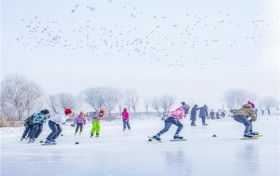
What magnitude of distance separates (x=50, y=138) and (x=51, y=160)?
4592mm

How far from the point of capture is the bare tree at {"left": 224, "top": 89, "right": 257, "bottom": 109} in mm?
126625

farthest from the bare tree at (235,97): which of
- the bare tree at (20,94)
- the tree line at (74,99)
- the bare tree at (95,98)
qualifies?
the bare tree at (20,94)

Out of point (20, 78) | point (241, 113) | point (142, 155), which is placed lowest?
point (142, 155)

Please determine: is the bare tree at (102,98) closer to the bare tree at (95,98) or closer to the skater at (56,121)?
the bare tree at (95,98)

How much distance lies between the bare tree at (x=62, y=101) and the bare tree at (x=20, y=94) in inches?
1489

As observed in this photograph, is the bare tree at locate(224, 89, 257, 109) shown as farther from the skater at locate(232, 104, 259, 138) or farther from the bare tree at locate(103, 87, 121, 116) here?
the skater at locate(232, 104, 259, 138)

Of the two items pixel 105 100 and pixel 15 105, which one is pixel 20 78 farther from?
pixel 105 100

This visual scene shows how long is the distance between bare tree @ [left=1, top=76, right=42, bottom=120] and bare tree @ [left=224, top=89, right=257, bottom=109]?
76051mm

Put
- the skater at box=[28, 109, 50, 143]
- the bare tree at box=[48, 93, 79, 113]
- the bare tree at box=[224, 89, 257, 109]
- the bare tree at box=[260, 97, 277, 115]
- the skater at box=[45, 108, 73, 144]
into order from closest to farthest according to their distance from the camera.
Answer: the skater at box=[45, 108, 73, 144]
the skater at box=[28, 109, 50, 143]
the bare tree at box=[48, 93, 79, 113]
the bare tree at box=[224, 89, 257, 109]
the bare tree at box=[260, 97, 277, 115]

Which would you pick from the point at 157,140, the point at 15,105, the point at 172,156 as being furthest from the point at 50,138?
the point at 15,105

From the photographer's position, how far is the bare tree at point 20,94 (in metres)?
65.4

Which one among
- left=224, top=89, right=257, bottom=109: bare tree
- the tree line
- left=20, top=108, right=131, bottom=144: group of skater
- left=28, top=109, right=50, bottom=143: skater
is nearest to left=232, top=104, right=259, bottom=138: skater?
left=20, top=108, right=131, bottom=144: group of skater

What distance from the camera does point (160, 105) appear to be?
433ft

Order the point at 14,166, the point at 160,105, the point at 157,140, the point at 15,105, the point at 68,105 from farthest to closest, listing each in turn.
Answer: the point at 160,105, the point at 68,105, the point at 15,105, the point at 157,140, the point at 14,166
